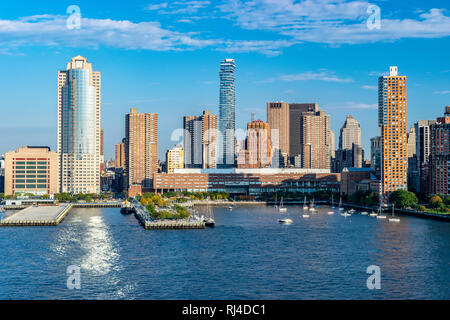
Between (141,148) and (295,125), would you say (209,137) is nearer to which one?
(141,148)

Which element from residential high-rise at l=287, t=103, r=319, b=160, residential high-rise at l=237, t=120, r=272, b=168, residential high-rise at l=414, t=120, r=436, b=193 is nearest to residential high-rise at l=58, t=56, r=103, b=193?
residential high-rise at l=237, t=120, r=272, b=168

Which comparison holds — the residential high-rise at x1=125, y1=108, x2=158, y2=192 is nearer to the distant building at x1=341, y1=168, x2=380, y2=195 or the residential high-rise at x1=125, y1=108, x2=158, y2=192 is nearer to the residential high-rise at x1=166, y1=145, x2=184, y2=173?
the residential high-rise at x1=166, y1=145, x2=184, y2=173

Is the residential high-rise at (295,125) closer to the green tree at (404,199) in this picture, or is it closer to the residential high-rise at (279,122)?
the residential high-rise at (279,122)

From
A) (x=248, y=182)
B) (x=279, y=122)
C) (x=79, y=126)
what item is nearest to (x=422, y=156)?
(x=248, y=182)

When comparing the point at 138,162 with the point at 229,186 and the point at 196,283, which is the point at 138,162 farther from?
the point at 196,283

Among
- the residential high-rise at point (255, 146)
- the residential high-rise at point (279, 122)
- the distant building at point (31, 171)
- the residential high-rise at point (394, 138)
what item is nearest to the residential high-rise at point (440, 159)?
the residential high-rise at point (394, 138)
